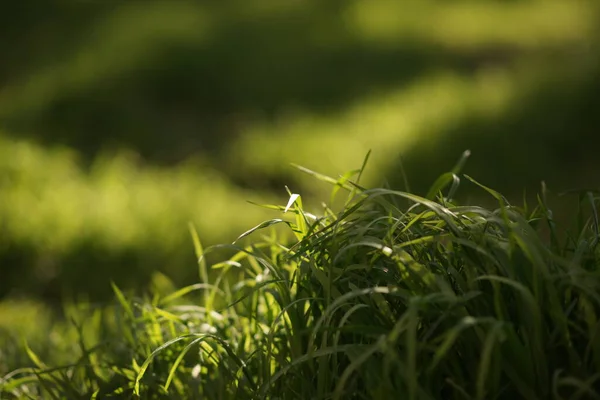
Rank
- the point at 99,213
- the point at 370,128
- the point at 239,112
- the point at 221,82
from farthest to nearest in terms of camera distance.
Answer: the point at 221,82 → the point at 239,112 → the point at 370,128 → the point at 99,213

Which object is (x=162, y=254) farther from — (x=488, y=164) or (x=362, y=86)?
(x=362, y=86)

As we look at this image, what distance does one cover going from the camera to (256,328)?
1373 mm

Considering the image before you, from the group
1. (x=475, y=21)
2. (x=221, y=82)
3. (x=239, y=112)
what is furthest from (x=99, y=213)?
(x=475, y=21)

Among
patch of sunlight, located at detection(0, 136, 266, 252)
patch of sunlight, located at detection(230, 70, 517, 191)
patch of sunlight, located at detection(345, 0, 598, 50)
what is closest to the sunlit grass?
patch of sunlight, located at detection(0, 136, 266, 252)

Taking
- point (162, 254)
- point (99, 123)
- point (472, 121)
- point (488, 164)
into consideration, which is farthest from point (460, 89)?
point (162, 254)

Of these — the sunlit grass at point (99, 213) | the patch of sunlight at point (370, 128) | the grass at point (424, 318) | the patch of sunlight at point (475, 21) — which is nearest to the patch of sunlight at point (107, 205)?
the sunlit grass at point (99, 213)

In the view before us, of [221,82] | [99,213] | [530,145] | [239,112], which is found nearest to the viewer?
[99,213]

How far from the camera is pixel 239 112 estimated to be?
5566 millimetres

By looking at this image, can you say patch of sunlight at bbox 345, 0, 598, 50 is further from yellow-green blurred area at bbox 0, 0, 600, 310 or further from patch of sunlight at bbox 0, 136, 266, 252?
patch of sunlight at bbox 0, 136, 266, 252

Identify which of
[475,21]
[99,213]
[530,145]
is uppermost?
[475,21]

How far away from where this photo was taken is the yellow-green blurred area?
311 centimetres

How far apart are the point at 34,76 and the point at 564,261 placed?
583 cm

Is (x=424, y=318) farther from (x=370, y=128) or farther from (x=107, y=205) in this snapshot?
(x=370, y=128)

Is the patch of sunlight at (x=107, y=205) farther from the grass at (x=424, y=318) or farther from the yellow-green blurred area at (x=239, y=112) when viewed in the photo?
the grass at (x=424, y=318)
